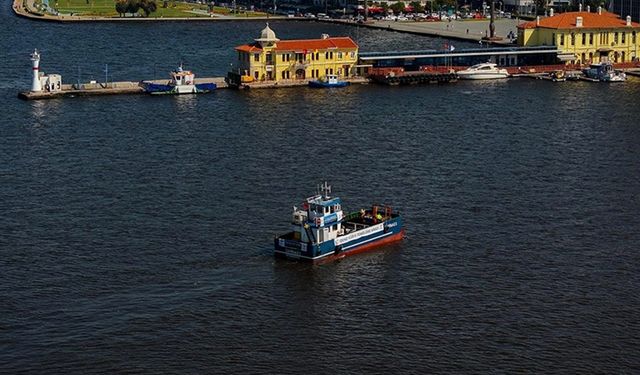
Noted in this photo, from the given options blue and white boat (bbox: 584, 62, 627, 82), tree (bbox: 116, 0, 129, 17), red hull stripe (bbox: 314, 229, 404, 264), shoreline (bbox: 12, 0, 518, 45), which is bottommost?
red hull stripe (bbox: 314, 229, 404, 264)

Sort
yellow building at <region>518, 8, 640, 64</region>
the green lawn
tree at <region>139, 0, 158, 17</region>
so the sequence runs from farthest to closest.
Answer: the green lawn
tree at <region>139, 0, 158, 17</region>
yellow building at <region>518, 8, 640, 64</region>

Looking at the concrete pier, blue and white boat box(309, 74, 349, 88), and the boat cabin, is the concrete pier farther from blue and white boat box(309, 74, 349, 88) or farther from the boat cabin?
blue and white boat box(309, 74, 349, 88)

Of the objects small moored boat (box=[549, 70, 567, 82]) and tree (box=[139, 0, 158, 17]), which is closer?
small moored boat (box=[549, 70, 567, 82])

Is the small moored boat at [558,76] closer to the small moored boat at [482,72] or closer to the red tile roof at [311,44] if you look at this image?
the small moored boat at [482,72]

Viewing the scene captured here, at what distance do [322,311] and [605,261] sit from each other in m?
12.0

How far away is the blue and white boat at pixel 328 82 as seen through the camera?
90.1 m

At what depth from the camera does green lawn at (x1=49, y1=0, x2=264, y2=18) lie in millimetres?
159125

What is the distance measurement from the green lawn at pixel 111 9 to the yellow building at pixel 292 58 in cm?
6784

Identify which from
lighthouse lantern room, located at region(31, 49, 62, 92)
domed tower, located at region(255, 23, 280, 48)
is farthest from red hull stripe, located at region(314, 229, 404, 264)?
domed tower, located at region(255, 23, 280, 48)

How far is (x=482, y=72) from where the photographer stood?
95.9m

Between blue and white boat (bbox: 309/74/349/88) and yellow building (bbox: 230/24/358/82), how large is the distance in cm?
166

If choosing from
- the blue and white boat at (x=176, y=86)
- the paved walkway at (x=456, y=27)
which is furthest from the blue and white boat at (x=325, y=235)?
the paved walkway at (x=456, y=27)

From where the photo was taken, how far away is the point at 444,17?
158500 mm

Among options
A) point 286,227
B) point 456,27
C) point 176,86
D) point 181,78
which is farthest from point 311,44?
→ point 456,27
